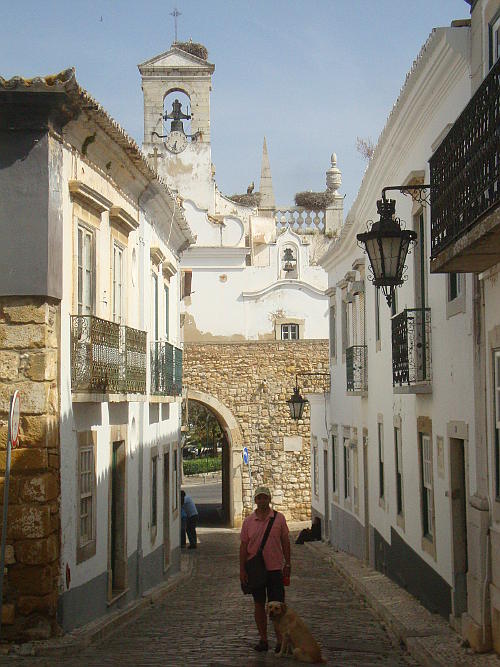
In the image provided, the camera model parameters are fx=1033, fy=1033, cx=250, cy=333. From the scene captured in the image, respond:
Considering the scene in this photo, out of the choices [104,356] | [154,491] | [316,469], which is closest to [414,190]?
[104,356]

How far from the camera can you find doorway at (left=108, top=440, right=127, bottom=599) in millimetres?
13727

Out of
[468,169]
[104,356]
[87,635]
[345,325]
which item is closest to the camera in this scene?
[468,169]

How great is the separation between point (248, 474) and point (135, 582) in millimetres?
17350

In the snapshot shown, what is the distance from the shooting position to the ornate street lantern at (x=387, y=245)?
31.8ft

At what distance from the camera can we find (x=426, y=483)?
12781mm

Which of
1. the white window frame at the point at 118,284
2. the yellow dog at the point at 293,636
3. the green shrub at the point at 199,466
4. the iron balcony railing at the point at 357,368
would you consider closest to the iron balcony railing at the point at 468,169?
the yellow dog at the point at 293,636

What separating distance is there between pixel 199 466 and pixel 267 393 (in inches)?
1061

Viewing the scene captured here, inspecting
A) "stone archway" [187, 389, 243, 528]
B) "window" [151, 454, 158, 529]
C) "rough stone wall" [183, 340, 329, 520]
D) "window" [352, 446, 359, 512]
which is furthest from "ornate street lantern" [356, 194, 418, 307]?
"stone archway" [187, 389, 243, 528]

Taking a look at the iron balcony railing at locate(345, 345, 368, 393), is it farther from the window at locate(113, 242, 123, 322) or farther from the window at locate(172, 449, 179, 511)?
the window at locate(113, 242, 123, 322)

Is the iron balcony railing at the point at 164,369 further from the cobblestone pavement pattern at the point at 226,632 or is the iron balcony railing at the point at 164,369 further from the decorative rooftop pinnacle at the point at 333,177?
the decorative rooftop pinnacle at the point at 333,177

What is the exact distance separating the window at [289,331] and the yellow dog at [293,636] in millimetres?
30042

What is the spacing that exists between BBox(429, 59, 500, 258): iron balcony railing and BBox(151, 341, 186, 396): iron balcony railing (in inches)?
306

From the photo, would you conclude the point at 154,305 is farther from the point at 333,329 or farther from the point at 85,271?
the point at 333,329

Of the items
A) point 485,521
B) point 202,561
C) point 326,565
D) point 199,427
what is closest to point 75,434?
point 485,521
